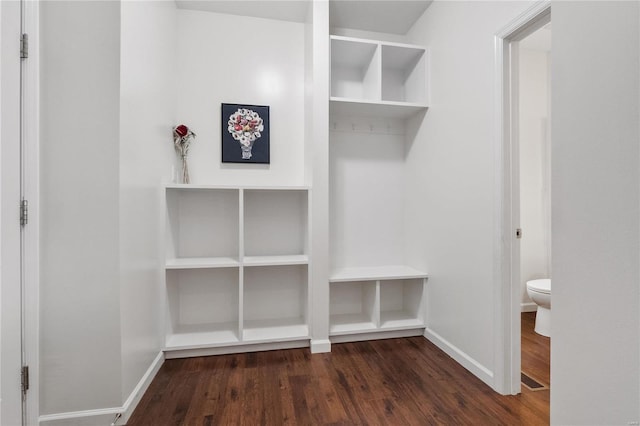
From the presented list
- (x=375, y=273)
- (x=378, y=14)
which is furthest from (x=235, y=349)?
(x=378, y=14)

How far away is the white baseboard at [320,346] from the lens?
2.28m

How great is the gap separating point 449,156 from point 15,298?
247 cm

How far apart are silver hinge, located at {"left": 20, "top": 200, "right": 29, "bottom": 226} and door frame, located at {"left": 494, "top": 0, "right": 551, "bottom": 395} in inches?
90.2

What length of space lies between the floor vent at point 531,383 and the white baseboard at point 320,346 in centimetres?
124

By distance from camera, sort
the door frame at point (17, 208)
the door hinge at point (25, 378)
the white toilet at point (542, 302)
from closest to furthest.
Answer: the door frame at point (17, 208) < the door hinge at point (25, 378) < the white toilet at point (542, 302)

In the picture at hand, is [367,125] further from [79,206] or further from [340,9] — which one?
[79,206]

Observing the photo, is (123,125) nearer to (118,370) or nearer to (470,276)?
(118,370)

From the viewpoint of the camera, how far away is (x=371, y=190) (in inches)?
111

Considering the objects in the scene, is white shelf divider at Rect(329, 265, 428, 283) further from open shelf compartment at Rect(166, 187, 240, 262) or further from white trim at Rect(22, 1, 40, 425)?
white trim at Rect(22, 1, 40, 425)

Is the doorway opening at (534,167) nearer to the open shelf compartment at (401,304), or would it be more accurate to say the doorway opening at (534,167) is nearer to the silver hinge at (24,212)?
the open shelf compartment at (401,304)

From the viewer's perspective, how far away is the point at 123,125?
1.50 metres

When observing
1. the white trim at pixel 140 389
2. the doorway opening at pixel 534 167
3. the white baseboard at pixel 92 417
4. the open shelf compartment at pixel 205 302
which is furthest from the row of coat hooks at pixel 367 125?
the white baseboard at pixel 92 417

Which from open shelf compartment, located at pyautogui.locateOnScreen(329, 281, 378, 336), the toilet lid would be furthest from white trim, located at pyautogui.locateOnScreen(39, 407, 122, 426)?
the toilet lid

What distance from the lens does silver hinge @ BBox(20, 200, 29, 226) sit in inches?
50.4
